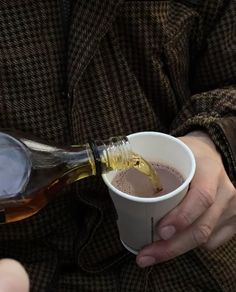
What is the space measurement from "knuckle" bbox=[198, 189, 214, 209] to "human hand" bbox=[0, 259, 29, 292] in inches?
12.0

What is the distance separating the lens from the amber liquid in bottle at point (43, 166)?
756mm

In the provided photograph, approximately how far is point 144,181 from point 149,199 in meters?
0.10

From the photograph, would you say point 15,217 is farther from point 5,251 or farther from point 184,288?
point 184,288

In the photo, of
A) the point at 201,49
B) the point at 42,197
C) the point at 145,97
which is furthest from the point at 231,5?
the point at 42,197

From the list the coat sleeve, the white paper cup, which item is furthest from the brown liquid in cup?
the coat sleeve

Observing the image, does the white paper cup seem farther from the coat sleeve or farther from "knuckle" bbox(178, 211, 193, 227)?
the coat sleeve

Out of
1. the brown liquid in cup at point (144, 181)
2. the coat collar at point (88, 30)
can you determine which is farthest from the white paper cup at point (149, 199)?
the coat collar at point (88, 30)

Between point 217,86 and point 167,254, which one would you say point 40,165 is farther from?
point 217,86

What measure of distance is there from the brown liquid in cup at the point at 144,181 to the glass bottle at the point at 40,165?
0.05m

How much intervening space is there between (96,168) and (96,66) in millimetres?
197

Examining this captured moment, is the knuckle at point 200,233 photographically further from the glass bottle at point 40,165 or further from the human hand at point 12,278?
the human hand at point 12,278

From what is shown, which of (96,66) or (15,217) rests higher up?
(96,66)

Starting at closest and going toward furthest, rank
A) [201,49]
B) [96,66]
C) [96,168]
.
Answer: [96,168] < [96,66] < [201,49]

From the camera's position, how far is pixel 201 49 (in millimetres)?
1050
